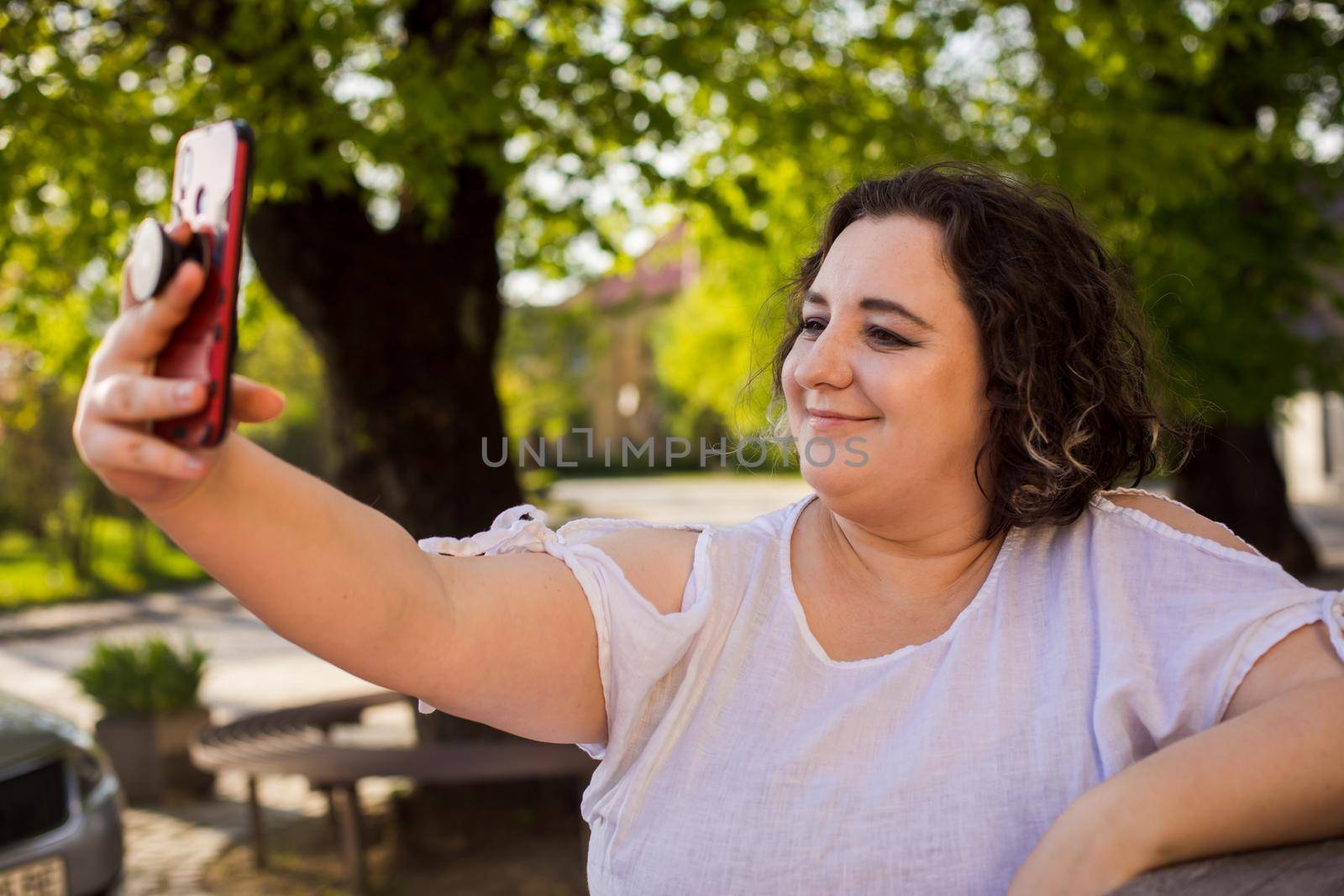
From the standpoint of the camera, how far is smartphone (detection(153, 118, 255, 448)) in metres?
0.99

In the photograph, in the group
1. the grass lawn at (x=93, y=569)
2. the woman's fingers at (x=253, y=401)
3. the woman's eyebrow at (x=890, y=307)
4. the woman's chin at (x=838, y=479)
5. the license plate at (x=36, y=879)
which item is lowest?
the grass lawn at (x=93, y=569)

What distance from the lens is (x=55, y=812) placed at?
15.3ft

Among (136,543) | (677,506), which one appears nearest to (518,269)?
(136,543)

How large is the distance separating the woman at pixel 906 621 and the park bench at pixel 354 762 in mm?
3784

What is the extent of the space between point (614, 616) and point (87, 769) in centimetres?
417

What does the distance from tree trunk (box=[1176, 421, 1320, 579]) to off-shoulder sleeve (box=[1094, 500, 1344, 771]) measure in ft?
40.8

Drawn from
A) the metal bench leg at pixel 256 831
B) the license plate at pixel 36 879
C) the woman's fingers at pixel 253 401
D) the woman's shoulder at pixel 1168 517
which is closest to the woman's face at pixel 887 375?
the woman's shoulder at pixel 1168 517

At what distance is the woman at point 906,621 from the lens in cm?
131

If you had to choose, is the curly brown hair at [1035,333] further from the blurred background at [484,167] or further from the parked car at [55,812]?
the parked car at [55,812]

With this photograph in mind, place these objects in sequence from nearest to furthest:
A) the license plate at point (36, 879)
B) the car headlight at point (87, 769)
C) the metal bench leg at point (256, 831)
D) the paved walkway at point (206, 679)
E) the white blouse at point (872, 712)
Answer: the white blouse at point (872, 712) → the license plate at point (36, 879) → the car headlight at point (87, 769) → the metal bench leg at point (256, 831) → the paved walkway at point (206, 679)

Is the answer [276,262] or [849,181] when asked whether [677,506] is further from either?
[849,181]

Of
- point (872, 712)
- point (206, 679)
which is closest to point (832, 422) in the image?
point (872, 712)

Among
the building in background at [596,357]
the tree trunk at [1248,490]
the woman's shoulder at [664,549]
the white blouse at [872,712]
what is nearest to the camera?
the white blouse at [872,712]

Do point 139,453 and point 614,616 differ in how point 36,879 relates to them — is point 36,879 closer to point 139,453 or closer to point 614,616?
point 614,616
